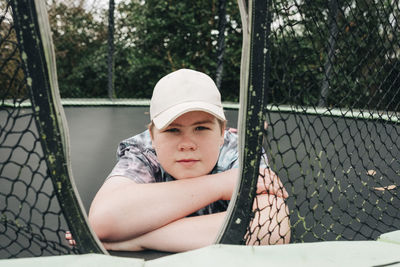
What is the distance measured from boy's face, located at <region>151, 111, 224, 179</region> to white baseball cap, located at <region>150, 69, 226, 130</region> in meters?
0.03

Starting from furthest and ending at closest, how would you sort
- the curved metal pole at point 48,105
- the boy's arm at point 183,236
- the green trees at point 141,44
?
the green trees at point 141,44
the boy's arm at point 183,236
the curved metal pole at point 48,105

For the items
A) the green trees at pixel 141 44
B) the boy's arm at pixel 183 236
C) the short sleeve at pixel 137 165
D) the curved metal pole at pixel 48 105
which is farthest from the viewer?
the green trees at pixel 141 44

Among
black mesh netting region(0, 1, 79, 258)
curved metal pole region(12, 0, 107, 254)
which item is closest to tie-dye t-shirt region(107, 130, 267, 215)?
black mesh netting region(0, 1, 79, 258)

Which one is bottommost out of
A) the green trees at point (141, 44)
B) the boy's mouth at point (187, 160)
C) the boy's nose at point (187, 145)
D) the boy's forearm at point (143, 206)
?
the boy's forearm at point (143, 206)

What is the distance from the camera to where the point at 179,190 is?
753 millimetres

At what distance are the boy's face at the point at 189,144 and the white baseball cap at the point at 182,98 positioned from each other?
0.09 ft

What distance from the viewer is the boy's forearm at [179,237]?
706 mm

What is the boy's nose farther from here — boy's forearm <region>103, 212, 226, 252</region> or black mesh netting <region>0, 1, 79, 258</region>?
black mesh netting <region>0, 1, 79, 258</region>

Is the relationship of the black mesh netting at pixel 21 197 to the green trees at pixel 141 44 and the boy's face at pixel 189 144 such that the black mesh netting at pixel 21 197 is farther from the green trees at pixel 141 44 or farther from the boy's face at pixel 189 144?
the green trees at pixel 141 44

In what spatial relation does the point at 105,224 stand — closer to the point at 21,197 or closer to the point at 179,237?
the point at 179,237

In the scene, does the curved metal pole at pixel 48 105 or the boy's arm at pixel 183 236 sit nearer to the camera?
the curved metal pole at pixel 48 105

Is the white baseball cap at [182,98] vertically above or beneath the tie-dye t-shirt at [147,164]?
above

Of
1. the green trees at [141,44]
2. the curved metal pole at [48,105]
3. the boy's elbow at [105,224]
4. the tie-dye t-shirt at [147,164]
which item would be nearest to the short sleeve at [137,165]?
the tie-dye t-shirt at [147,164]

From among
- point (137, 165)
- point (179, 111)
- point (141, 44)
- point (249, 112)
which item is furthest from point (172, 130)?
point (141, 44)
